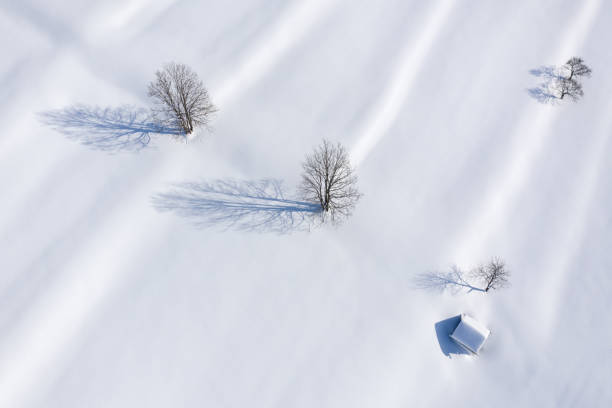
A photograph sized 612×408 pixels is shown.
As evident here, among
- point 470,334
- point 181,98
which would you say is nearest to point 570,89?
point 470,334

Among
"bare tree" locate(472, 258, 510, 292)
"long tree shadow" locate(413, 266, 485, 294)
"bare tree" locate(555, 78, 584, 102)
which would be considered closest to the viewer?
"bare tree" locate(472, 258, 510, 292)

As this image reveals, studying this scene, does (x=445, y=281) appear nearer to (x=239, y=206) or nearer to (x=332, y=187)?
(x=332, y=187)

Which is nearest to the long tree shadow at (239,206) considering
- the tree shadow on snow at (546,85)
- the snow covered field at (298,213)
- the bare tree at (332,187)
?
the snow covered field at (298,213)

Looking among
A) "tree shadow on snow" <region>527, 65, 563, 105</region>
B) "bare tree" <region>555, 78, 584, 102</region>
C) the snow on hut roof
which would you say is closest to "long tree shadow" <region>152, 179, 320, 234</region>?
the snow on hut roof

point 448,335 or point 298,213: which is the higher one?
point 298,213

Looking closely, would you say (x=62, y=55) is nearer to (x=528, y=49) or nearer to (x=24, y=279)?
(x=24, y=279)

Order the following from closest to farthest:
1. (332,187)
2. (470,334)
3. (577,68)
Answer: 1. (470,334)
2. (332,187)
3. (577,68)

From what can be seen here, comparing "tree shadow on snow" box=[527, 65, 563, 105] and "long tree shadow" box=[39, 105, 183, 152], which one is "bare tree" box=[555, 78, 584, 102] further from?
"long tree shadow" box=[39, 105, 183, 152]

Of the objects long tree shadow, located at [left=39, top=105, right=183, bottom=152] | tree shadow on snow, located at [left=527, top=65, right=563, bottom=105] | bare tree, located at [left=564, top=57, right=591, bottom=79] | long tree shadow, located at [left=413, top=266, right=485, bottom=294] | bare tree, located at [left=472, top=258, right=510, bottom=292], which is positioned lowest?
long tree shadow, located at [left=39, top=105, right=183, bottom=152]

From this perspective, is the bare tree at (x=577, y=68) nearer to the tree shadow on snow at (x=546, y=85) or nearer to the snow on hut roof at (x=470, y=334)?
the tree shadow on snow at (x=546, y=85)
